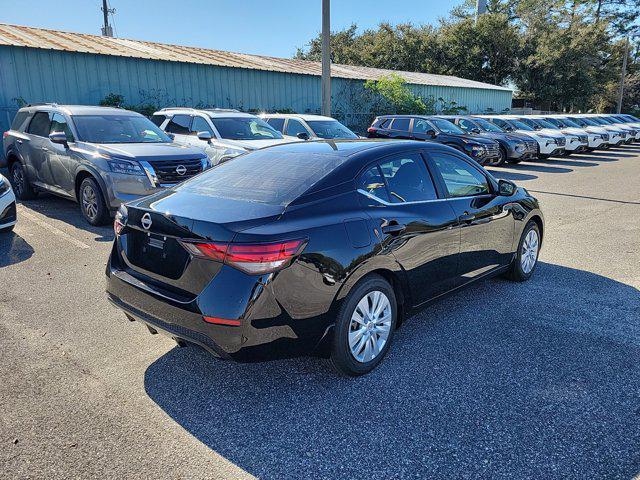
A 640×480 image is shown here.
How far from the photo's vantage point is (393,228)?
3559 mm

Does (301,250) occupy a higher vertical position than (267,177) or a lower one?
lower

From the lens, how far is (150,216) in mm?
3266

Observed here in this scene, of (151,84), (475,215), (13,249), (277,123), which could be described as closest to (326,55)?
(277,123)

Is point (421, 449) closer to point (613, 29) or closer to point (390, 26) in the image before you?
point (390, 26)

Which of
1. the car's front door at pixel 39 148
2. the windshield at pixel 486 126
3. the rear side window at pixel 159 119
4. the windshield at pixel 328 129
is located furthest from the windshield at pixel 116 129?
the windshield at pixel 486 126

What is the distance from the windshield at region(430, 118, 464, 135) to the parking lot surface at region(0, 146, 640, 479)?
39.4ft

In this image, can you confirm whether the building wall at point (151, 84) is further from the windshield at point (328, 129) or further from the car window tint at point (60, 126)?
the windshield at point (328, 129)

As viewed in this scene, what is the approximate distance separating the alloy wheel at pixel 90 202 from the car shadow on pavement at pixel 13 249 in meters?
1.03

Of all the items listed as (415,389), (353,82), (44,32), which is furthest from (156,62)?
(415,389)

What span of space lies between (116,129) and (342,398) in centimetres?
720

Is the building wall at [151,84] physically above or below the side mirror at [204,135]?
above

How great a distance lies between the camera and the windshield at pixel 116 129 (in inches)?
325

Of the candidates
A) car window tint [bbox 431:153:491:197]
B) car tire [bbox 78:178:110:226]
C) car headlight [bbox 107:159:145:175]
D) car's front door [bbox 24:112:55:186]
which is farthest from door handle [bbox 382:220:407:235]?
car's front door [bbox 24:112:55:186]

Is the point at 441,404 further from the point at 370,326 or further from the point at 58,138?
the point at 58,138
